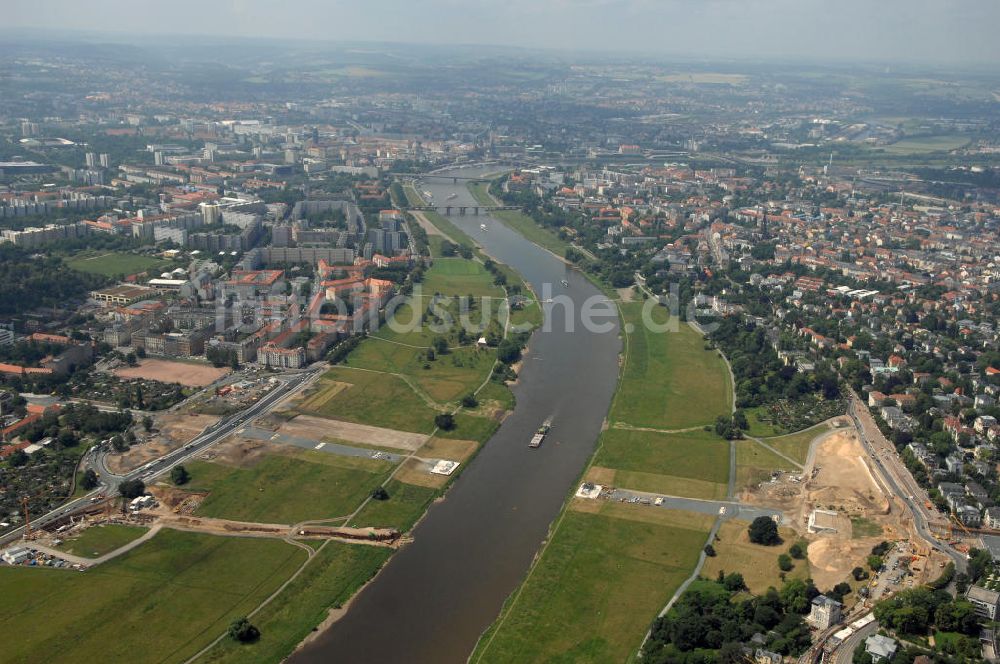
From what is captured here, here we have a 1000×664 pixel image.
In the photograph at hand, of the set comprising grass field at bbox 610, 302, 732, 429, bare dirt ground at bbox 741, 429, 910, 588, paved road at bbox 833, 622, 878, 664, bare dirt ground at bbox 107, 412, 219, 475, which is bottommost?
grass field at bbox 610, 302, 732, 429

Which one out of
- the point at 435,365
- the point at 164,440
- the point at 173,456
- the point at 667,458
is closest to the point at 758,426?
the point at 667,458

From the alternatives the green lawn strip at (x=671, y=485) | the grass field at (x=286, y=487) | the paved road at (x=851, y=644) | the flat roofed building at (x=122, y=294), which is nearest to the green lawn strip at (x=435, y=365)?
the grass field at (x=286, y=487)

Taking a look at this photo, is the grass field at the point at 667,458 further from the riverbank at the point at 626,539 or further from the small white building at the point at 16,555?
the small white building at the point at 16,555

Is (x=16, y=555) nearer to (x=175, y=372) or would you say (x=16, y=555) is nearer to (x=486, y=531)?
(x=486, y=531)

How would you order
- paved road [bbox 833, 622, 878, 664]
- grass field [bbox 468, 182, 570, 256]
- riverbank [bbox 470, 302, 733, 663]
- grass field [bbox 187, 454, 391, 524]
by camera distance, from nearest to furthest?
Answer: paved road [bbox 833, 622, 878, 664] < riverbank [bbox 470, 302, 733, 663] < grass field [bbox 187, 454, 391, 524] < grass field [bbox 468, 182, 570, 256]

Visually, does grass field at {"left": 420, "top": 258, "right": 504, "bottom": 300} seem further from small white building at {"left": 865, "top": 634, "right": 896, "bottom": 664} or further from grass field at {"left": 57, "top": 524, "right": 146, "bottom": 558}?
small white building at {"left": 865, "top": 634, "right": 896, "bottom": 664}

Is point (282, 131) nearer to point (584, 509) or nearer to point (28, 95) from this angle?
point (28, 95)

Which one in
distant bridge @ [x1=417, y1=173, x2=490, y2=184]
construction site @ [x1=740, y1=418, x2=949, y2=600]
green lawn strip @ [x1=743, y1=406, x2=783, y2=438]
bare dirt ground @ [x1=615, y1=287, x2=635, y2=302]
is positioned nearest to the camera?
construction site @ [x1=740, y1=418, x2=949, y2=600]

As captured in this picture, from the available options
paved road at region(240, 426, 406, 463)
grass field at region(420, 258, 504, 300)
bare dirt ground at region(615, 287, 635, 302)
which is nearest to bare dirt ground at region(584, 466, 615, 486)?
paved road at region(240, 426, 406, 463)
